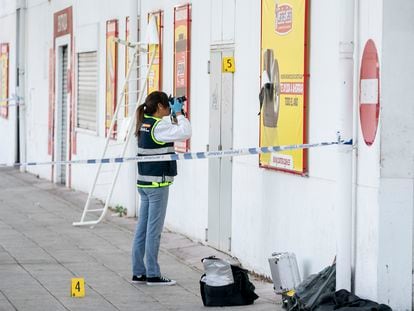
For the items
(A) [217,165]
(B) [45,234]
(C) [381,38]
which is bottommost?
(B) [45,234]

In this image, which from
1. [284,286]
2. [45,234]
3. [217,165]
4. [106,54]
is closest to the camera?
[284,286]

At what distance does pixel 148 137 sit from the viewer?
1090cm

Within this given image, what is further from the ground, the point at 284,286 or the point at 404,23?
the point at 404,23

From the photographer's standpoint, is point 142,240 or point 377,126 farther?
point 142,240

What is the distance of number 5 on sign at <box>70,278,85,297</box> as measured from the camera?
1029cm

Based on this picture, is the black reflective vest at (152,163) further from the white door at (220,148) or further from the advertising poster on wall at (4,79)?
the advertising poster on wall at (4,79)

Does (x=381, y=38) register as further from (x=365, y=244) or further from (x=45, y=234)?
(x=45, y=234)

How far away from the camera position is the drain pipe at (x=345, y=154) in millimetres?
9070

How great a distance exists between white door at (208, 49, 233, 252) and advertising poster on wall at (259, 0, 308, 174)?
4.54 feet

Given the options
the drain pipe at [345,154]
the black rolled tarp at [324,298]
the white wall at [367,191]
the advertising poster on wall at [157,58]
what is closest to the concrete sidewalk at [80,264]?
the black rolled tarp at [324,298]

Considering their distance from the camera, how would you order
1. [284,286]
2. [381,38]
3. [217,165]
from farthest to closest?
[217,165], [284,286], [381,38]

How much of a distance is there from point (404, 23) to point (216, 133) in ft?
15.6

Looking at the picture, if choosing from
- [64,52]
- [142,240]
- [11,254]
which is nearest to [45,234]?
[11,254]

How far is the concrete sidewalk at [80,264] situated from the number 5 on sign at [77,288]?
2.4 inches
